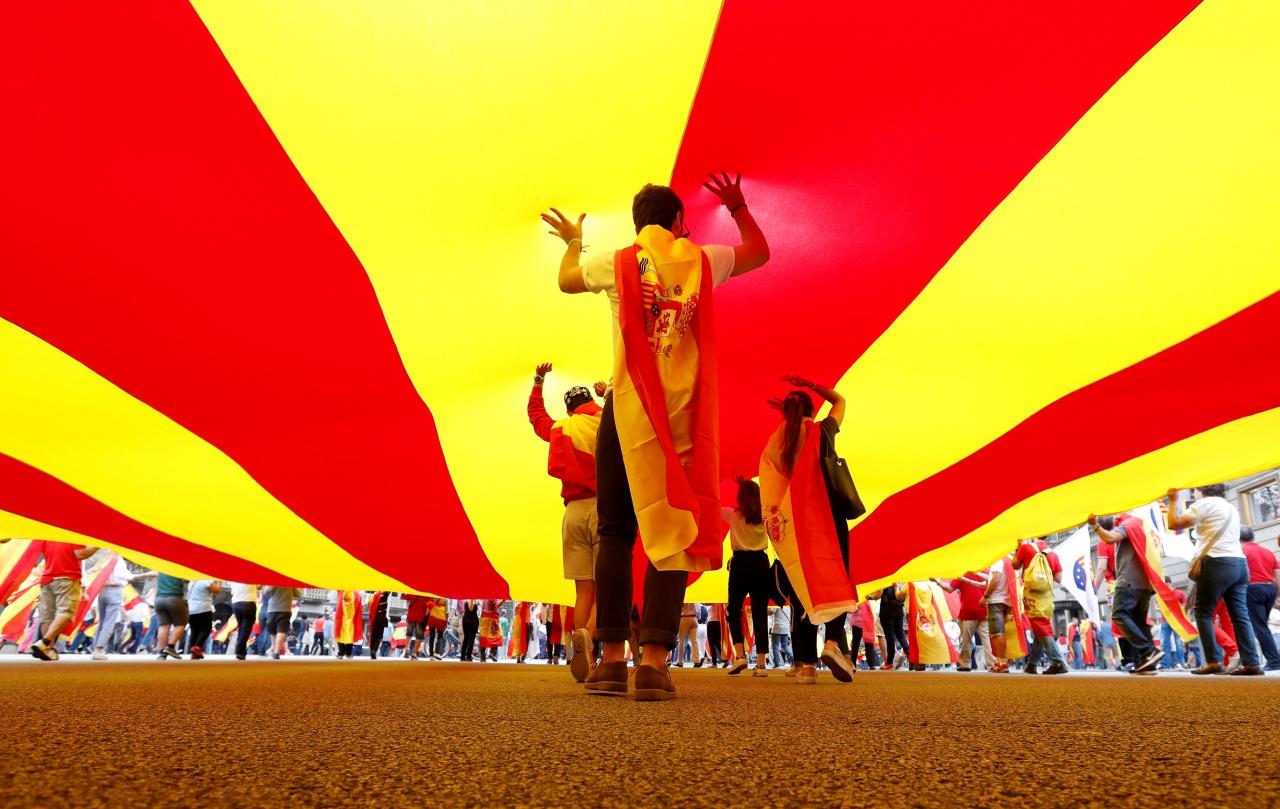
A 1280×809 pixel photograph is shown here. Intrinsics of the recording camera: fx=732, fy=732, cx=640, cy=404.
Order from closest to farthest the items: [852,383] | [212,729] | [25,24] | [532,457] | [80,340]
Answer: [212,729], [25,24], [80,340], [852,383], [532,457]

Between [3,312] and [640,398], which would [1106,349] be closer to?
[640,398]

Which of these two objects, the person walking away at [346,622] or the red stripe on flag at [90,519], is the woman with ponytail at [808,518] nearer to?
the red stripe on flag at [90,519]

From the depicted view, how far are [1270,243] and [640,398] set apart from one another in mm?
2247

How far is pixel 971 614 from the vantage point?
27.3 ft

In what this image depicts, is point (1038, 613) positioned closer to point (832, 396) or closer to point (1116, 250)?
point (832, 396)

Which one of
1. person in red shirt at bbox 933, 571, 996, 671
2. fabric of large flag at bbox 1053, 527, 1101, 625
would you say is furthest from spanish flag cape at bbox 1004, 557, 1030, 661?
fabric of large flag at bbox 1053, 527, 1101, 625

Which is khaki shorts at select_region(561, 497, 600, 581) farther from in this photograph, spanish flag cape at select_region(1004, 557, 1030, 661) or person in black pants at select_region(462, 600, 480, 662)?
person in black pants at select_region(462, 600, 480, 662)

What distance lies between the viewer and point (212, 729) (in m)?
1.07

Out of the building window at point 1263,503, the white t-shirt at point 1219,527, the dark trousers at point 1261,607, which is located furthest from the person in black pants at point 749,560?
the building window at point 1263,503

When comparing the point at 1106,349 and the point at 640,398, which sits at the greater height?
the point at 1106,349

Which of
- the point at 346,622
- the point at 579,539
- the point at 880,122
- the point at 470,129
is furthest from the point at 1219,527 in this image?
the point at 346,622

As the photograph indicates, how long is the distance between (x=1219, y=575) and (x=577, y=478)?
447cm

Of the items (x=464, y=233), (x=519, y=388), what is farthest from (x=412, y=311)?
(x=519, y=388)

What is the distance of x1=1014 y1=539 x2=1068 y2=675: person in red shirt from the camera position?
Answer: 630cm
